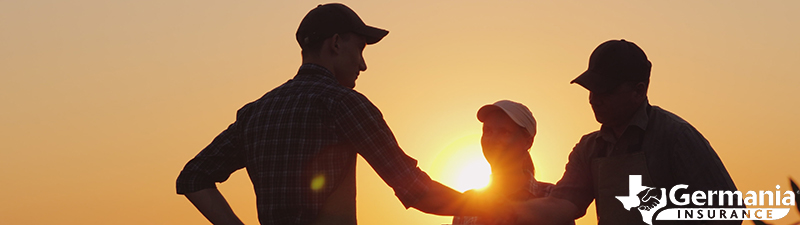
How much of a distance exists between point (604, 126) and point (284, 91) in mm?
2501

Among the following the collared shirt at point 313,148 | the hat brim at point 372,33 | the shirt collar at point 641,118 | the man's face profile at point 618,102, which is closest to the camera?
the collared shirt at point 313,148

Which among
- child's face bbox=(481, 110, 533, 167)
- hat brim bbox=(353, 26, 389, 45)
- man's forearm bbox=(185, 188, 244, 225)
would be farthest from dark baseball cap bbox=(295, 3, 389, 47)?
child's face bbox=(481, 110, 533, 167)

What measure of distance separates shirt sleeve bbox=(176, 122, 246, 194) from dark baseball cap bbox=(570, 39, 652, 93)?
261cm

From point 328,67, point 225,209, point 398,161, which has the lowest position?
point 225,209

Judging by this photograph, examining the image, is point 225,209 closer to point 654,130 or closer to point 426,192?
point 426,192

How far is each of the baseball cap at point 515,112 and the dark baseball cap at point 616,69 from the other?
95cm

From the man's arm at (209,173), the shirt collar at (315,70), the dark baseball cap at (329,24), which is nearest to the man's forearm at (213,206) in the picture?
the man's arm at (209,173)

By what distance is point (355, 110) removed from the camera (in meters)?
4.87

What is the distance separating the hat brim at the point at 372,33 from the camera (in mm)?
5222

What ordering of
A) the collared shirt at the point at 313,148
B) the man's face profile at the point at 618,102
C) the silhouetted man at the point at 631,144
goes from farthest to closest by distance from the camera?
1. the man's face profile at the point at 618,102
2. the silhouetted man at the point at 631,144
3. the collared shirt at the point at 313,148

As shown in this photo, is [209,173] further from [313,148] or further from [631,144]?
[631,144]

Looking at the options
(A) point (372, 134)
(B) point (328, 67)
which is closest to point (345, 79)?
(B) point (328, 67)

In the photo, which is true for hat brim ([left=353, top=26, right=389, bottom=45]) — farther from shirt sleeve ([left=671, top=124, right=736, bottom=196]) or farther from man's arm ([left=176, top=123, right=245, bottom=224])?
shirt sleeve ([left=671, top=124, right=736, bottom=196])

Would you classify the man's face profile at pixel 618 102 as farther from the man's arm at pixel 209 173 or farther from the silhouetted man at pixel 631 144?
the man's arm at pixel 209 173
